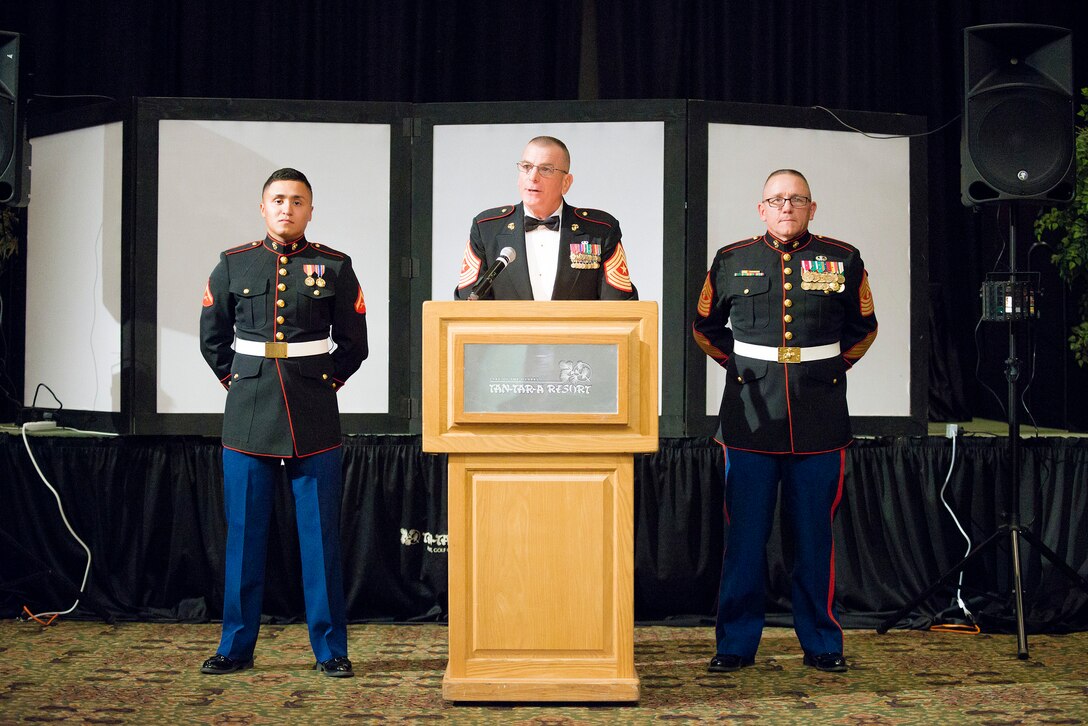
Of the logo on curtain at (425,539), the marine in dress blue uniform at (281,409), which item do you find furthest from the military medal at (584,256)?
the logo on curtain at (425,539)

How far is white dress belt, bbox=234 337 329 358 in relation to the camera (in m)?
3.55

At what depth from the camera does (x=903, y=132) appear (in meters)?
4.62

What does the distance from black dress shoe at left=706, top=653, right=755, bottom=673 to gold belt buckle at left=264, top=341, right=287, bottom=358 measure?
5.68 ft

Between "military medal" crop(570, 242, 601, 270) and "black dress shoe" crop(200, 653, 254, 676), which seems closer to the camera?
"military medal" crop(570, 242, 601, 270)

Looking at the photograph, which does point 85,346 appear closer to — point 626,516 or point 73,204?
point 73,204

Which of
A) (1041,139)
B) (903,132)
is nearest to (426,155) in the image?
(903,132)

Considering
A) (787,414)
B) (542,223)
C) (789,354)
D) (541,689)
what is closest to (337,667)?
(541,689)

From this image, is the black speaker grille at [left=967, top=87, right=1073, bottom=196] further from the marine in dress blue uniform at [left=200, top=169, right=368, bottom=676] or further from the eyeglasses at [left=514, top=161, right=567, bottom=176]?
the marine in dress blue uniform at [left=200, top=169, right=368, bottom=676]

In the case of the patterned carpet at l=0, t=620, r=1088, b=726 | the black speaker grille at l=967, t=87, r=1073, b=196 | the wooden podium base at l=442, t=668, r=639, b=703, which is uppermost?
the black speaker grille at l=967, t=87, r=1073, b=196

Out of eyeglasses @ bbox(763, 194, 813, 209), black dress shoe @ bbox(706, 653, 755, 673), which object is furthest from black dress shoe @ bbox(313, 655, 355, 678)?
eyeglasses @ bbox(763, 194, 813, 209)

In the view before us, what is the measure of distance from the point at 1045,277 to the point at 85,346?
14.6ft

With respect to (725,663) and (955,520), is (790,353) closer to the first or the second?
(725,663)

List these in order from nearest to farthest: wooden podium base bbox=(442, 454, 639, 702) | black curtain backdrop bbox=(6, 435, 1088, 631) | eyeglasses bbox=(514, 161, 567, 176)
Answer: wooden podium base bbox=(442, 454, 639, 702), eyeglasses bbox=(514, 161, 567, 176), black curtain backdrop bbox=(6, 435, 1088, 631)

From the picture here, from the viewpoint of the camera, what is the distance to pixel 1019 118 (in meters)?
3.95
